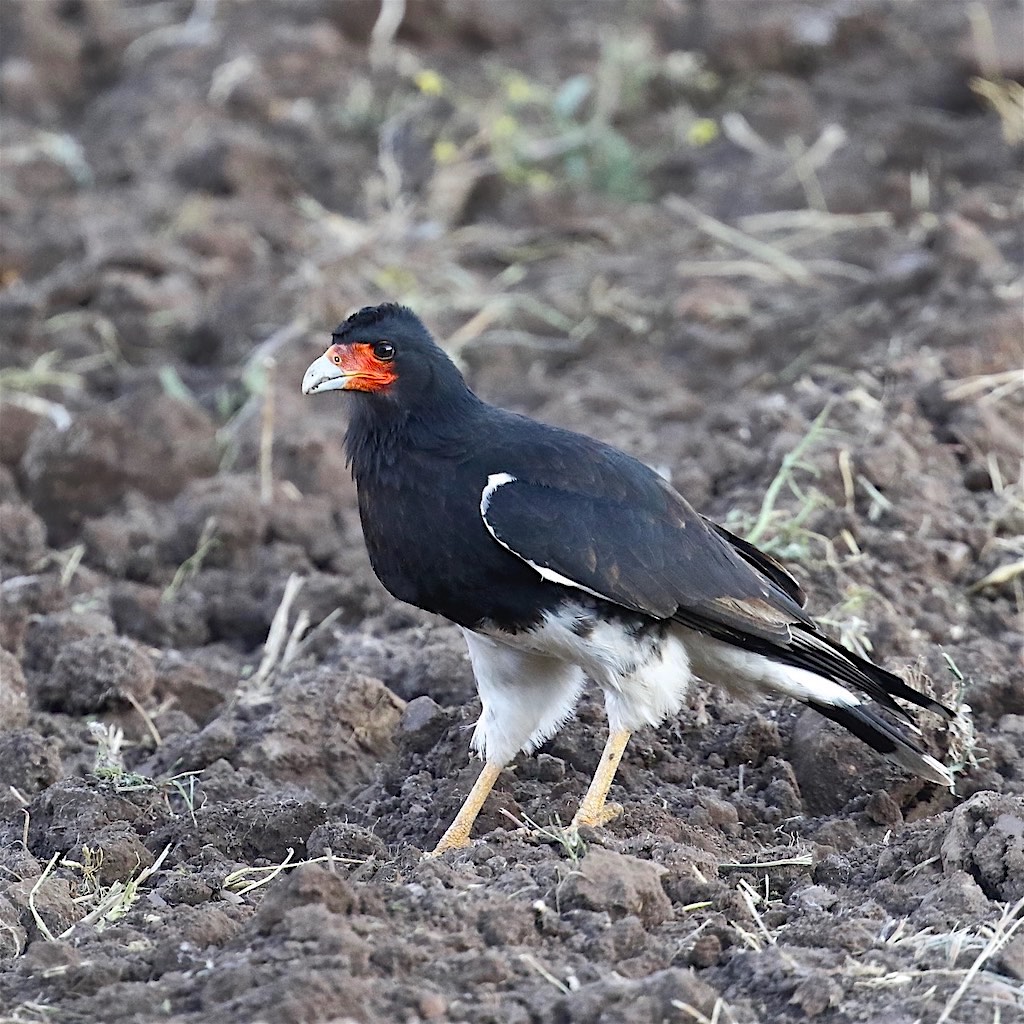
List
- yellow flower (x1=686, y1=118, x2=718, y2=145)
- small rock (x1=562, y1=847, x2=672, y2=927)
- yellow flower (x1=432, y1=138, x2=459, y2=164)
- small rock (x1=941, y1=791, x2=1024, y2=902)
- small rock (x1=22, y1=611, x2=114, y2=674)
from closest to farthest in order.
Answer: small rock (x1=562, y1=847, x2=672, y2=927)
small rock (x1=941, y1=791, x2=1024, y2=902)
small rock (x1=22, y1=611, x2=114, y2=674)
yellow flower (x1=432, y1=138, x2=459, y2=164)
yellow flower (x1=686, y1=118, x2=718, y2=145)

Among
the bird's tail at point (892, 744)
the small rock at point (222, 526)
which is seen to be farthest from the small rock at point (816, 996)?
the small rock at point (222, 526)

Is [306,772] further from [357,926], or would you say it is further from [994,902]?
[994,902]

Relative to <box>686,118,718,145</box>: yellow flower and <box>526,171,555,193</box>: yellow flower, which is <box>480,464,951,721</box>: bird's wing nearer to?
<box>526,171,555,193</box>: yellow flower

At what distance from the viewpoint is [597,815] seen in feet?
16.3

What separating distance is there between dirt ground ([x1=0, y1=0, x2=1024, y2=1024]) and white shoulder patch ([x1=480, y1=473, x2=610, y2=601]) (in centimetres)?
65

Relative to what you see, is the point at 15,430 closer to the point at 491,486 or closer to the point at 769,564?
the point at 491,486

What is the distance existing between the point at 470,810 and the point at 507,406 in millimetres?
3895

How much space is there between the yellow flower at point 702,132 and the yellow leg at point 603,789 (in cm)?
685

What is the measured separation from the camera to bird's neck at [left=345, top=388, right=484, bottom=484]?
17.0 ft

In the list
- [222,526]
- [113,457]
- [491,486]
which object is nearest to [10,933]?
[491,486]

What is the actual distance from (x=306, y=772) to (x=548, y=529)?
130 centimetres

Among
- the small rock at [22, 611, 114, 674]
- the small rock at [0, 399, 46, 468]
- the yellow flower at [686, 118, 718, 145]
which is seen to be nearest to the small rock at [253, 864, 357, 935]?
the small rock at [22, 611, 114, 674]

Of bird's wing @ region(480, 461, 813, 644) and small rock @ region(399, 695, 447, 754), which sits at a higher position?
bird's wing @ region(480, 461, 813, 644)

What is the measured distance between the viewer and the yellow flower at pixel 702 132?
11.3 m
